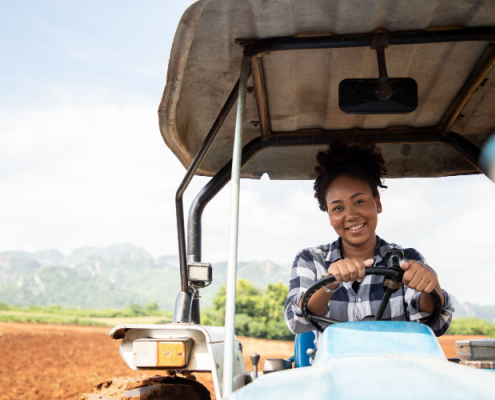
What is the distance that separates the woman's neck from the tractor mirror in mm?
775

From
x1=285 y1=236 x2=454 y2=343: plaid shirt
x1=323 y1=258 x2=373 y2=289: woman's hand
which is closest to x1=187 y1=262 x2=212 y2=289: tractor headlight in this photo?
x1=285 y1=236 x2=454 y2=343: plaid shirt

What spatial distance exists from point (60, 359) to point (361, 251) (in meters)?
12.8

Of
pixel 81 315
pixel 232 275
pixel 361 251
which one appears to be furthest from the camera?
pixel 81 315

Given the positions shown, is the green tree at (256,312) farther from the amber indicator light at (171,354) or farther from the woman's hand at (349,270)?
the woman's hand at (349,270)

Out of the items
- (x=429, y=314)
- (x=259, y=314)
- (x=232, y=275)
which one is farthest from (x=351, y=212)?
(x=259, y=314)

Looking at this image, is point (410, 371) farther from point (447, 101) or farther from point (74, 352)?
point (74, 352)

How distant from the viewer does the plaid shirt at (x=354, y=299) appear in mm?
2213

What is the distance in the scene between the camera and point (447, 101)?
2.56m

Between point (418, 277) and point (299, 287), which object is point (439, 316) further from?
point (299, 287)

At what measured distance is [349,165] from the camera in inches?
99.6

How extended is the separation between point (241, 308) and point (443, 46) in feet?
52.3

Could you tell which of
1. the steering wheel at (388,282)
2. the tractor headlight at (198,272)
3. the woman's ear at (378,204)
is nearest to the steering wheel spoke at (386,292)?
the steering wheel at (388,282)

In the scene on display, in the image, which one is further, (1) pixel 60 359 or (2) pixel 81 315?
(2) pixel 81 315

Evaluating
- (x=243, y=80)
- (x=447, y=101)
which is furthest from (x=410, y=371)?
(x=447, y=101)
